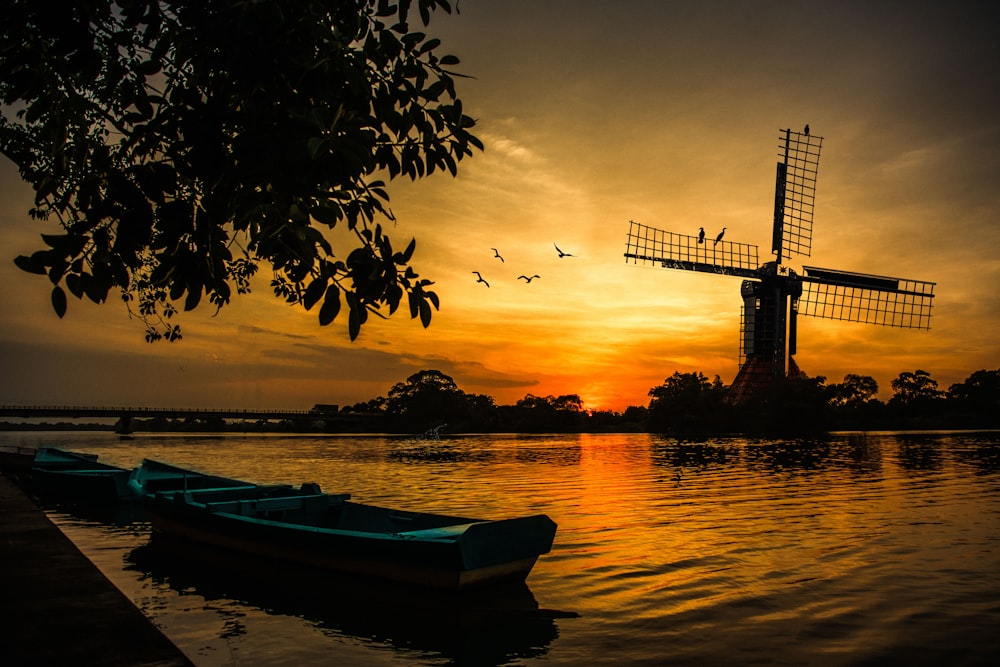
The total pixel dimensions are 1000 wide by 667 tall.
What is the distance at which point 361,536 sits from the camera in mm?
12492

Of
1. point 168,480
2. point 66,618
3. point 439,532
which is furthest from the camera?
point 168,480

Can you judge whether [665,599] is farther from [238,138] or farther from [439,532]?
[238,138]

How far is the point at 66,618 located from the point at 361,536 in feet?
17.7

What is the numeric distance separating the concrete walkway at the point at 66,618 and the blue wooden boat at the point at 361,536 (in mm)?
3892

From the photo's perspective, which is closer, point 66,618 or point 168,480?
point 66,618

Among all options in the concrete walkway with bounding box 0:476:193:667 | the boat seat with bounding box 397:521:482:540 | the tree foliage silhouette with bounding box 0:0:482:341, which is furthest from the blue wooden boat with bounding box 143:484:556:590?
the tree foliage silhouette with bounding box 0:0:482:341

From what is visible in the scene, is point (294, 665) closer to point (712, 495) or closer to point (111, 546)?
point (111, 546)

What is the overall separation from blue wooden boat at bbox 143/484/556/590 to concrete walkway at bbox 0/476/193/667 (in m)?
3.89

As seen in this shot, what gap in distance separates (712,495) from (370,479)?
2119cm

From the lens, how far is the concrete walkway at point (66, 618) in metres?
6.40

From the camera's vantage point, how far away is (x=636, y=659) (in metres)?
9.71

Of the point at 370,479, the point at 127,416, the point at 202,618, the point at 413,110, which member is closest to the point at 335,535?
the point at 202,618

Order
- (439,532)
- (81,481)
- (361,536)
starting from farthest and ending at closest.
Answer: (81,481) → (439,532) → (361,536)

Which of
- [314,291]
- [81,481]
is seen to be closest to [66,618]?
[314,291]
